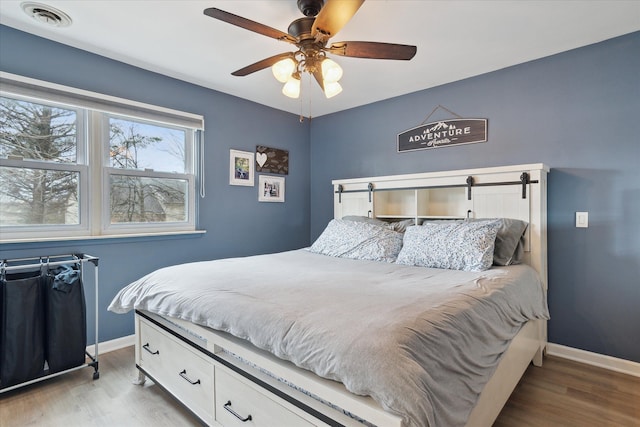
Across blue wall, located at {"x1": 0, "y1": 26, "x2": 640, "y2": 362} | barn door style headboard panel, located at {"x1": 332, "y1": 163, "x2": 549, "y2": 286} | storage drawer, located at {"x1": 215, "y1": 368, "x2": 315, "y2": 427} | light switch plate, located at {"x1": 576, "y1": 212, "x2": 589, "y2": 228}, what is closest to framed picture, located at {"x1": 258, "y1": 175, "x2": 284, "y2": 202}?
blue wall, located at {"x1": 0, "y1": 26, "x2": 640, "y2": 362}

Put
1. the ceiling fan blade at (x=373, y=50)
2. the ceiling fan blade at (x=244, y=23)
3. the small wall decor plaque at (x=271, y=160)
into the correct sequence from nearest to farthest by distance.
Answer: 1. the ceiling fan blade at (x=244, y=23)
2. the ceiling fan blade at (x=373, y=50)
3. the small wall decor plaque at (x=271, y=160)

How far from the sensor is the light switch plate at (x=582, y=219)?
2396 millimetres

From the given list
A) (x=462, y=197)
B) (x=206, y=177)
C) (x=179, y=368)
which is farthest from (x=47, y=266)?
(x=462, y=197)

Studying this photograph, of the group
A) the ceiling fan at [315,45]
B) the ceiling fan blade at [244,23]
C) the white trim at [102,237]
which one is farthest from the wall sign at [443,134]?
the white trim at [102,237]

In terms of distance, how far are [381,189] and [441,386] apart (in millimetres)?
2410

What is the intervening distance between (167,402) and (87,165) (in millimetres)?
1839

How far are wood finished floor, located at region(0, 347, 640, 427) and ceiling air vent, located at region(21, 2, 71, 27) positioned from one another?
91.4 inches

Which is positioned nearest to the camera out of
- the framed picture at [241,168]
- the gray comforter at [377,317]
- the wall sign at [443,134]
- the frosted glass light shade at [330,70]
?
the gray comforter at [377,317]

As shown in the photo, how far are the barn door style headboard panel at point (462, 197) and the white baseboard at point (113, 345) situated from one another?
2.29m

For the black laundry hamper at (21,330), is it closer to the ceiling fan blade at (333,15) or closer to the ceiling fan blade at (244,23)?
the ceiling fan blade at (244,23)

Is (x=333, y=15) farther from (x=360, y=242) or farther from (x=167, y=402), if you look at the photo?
(x=167, y=402)

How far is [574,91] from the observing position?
243 centimetres

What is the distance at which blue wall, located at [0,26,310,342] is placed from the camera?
7.57 ft

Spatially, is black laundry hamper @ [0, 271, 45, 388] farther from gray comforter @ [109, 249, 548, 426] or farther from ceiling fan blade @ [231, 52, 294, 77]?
ceiling fan blade @ [231, 52, 294, 77]
